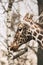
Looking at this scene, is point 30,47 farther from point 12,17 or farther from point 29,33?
point 12,17

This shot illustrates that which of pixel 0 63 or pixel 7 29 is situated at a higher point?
→ pixel 7 29

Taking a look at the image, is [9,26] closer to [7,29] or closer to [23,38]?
[7,29]

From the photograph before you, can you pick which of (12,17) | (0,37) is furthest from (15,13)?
(0,37)

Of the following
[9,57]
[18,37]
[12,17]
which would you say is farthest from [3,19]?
[9,57]

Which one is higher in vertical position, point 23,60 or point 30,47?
point 30,47

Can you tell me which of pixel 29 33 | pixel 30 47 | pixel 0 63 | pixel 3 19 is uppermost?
pixel 3 19
